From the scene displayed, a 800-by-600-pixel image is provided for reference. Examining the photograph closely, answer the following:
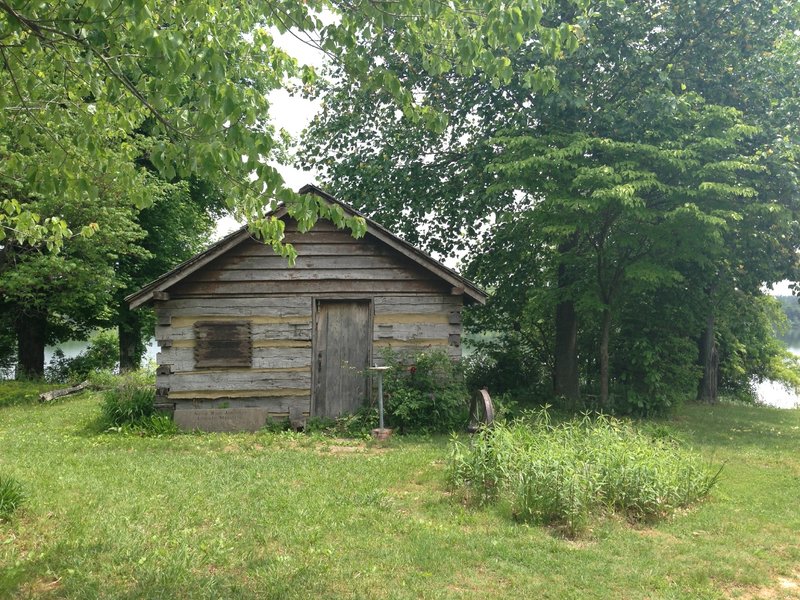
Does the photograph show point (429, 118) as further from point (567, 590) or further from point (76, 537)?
point (76, 537)

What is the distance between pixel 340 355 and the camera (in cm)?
1306

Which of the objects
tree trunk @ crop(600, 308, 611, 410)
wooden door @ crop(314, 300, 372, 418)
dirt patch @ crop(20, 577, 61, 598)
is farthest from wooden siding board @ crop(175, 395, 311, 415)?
dirt patch @ crop(20, 577, 61, 598)

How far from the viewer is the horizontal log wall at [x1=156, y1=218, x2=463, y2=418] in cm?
1254

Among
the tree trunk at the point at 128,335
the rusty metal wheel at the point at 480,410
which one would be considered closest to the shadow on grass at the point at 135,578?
the rusty metal wheel at the point at 480,410

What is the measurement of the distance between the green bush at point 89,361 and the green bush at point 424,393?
1531 cm

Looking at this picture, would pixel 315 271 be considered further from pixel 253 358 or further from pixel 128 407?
pixel 128 407

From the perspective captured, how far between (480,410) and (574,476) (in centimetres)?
392

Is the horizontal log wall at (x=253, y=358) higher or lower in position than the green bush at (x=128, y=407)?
higher

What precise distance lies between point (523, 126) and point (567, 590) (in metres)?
12.8

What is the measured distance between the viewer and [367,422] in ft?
41.0

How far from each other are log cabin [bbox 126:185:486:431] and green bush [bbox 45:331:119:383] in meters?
12.7

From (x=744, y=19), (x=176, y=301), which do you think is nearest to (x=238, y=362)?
(x=176, y=301)

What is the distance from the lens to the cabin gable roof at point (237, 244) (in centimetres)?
1216

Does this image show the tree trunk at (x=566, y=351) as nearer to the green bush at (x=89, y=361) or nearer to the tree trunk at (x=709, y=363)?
the tree trunk at (x=709, y=363)
